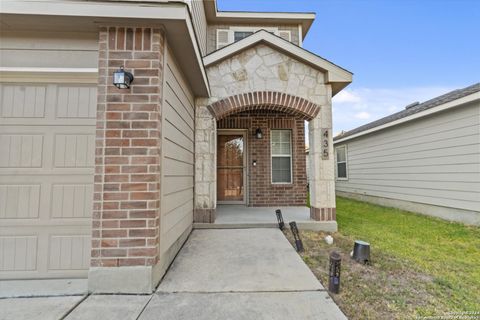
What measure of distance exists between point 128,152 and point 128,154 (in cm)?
→ 2

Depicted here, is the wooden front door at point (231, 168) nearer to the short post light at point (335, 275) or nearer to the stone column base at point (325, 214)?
the stone column base at point (325, 214)

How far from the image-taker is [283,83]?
4.59 m

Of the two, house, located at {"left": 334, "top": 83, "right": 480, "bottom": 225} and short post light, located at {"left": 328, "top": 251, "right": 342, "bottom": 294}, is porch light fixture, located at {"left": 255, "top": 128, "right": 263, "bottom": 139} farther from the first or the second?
short post light, located at {"left": 328, "top": 251, "right": 342, "bottom": 294}

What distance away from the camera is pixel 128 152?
2.32 meters

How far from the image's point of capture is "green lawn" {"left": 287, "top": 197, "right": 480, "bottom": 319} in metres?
2.06

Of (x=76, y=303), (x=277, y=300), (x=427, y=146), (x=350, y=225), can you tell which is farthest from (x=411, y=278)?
(x=427, y=146)

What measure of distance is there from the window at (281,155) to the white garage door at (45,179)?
16.2 ft

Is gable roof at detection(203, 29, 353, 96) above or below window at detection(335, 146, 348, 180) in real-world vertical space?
above

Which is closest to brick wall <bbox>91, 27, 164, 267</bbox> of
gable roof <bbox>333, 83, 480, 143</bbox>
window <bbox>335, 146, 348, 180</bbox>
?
gable roof <bbox>333, 83, 480, 143</bbox>

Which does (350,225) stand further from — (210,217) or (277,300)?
(277,300)

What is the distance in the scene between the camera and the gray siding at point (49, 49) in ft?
8.06

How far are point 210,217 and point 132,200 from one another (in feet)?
7.62

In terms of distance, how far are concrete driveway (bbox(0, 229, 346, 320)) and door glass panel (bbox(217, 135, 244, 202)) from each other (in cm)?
366

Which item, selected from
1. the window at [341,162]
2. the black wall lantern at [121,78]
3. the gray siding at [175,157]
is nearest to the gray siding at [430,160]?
the window at [341,162]
